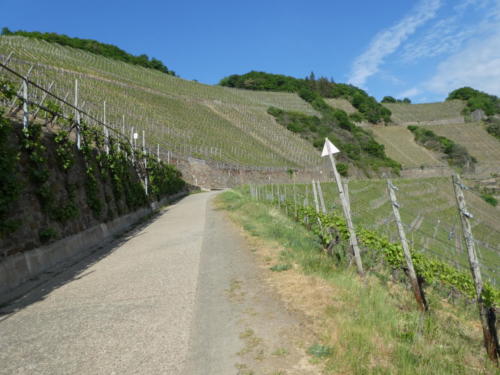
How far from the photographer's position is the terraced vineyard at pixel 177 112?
181 ft

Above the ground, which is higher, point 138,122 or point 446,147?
point 138,122

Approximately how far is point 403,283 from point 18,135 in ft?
30.7

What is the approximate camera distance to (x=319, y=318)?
4.58 meters

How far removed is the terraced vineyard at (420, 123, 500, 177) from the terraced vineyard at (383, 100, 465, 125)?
22.1 feet

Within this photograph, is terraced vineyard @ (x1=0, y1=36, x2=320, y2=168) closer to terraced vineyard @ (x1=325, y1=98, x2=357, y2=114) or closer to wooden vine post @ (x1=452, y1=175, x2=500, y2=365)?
wooden vine post @ (x1=452, y1=175, x2=500, y2=365)

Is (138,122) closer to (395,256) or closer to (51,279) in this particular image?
(51,279)

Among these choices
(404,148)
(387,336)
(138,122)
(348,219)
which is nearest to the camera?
(387,336)

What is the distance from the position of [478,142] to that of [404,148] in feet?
77.2

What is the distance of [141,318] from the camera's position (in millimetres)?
5023

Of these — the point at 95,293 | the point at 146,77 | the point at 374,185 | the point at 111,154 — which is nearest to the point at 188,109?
the point at 146,77

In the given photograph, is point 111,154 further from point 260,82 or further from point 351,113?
point 260,82

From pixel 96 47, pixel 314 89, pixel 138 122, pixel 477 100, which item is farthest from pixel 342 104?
pixel 138 122

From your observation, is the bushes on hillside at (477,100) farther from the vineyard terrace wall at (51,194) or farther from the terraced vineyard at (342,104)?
the vineyard terrace wall at (51,194)

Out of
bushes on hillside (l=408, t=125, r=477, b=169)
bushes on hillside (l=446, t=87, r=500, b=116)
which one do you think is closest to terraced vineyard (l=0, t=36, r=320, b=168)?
bushes on hillside (l=408, t=125, r=477, b=169)
